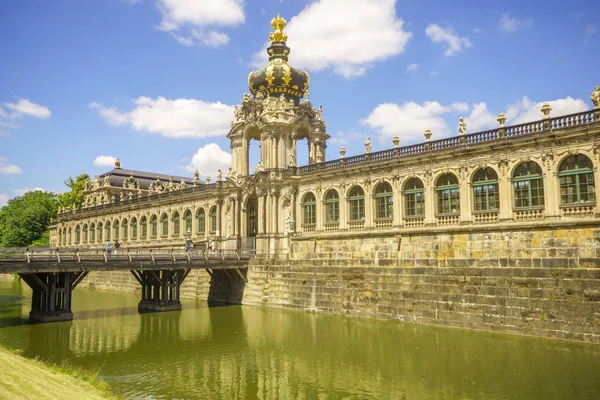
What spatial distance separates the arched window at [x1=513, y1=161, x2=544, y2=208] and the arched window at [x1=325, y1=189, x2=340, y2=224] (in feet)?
42.8

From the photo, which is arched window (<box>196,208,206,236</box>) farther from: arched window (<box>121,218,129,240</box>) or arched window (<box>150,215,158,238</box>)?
arched window (<box>121,218,129,240</box>)

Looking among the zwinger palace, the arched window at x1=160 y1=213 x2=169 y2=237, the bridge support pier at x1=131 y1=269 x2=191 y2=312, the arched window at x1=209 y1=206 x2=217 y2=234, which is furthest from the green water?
the arched window at x1=160 y1=213 x2=169 y2=237

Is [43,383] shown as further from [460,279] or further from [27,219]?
[27,219]

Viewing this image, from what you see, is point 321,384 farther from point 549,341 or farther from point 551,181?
point 551,181

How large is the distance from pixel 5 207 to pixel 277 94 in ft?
209

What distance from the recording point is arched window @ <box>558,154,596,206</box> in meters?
25.8

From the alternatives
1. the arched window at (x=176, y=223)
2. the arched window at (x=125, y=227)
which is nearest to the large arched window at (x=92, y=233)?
the arched window at (x=125, y=227)

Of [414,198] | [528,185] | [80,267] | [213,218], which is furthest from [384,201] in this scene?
[213,218]

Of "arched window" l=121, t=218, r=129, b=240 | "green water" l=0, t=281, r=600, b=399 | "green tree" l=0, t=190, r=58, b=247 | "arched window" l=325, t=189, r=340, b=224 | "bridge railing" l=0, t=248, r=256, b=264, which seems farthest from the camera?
"green tree" l=0, t=190, r=58, b=247

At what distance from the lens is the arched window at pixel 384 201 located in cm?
3453

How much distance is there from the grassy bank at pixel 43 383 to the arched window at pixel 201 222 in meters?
34.3

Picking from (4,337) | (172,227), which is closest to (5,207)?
(172,227)

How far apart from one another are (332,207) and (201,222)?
58.7 feet

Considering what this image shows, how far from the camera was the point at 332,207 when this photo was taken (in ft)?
126
